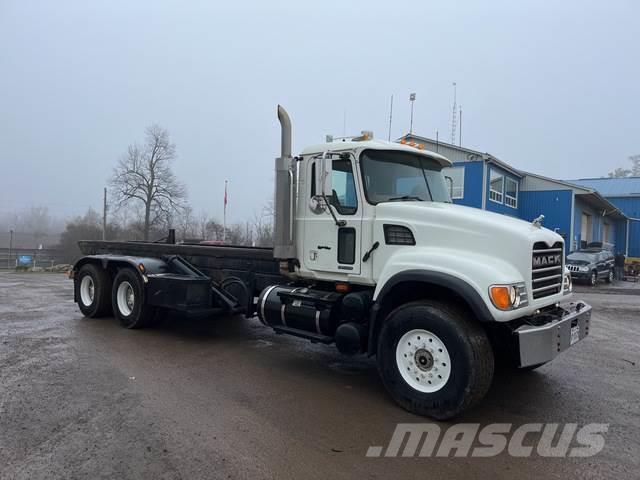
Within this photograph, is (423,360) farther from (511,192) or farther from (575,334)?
(511,192)

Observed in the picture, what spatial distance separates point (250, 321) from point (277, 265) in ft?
9.64

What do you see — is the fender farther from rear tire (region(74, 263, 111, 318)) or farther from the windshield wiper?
rear tire (region(74, 263, 111, 318))

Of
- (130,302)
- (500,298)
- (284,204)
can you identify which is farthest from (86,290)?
(500,298)

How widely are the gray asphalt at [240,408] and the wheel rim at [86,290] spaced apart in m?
1.31

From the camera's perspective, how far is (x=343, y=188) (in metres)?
5.58

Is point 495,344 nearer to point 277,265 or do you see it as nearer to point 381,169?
point 381,169

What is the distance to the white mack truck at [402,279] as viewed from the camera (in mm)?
4301

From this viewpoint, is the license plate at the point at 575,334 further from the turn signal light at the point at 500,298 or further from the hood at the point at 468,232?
the turn signal light at the point at 500,298

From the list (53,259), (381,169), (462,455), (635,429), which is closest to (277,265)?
(381,169)

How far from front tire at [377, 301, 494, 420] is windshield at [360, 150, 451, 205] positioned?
57.3 inches

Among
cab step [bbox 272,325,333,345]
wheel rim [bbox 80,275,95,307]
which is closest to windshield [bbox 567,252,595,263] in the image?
cab step [bbox 272,325,333,345]

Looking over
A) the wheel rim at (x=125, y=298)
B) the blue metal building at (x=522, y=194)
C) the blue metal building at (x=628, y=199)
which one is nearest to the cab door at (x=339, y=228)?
the wheel rim at (x=125, y=298)

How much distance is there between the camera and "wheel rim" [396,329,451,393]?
4430 mm

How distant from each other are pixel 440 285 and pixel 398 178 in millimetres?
1675
